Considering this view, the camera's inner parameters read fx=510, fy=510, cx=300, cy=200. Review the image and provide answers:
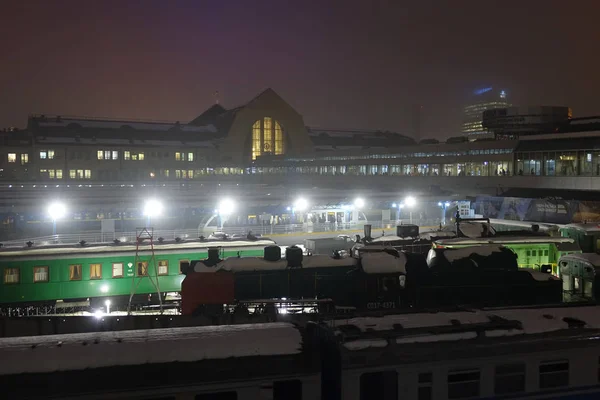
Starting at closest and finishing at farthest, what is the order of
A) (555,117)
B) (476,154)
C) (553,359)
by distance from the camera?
(553,359), (476,154), (555,117)

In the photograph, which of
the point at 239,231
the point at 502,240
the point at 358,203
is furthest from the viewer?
the point at 358,203

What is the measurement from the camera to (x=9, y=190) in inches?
1543

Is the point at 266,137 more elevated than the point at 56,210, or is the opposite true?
the point at 266,137

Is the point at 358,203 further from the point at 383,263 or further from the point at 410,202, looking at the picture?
the point at 383,263

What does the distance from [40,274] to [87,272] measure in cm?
156

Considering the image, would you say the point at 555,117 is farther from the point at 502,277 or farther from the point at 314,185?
the point at 502,277

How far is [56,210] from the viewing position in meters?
33.8

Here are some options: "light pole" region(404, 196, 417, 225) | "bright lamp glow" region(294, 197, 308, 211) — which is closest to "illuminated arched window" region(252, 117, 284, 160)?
"light pole" region(404, 196, 417, 225)

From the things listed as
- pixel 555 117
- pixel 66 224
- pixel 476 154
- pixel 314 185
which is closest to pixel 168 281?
pixel 66 224

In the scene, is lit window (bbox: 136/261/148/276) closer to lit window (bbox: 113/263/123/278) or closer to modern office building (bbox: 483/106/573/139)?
lit window (bbox: 113/263/123/278)

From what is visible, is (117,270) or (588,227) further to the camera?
(588,227)

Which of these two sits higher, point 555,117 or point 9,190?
point 555,117

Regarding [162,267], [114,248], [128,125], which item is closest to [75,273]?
[114,248]

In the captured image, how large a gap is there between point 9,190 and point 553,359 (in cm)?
4095
